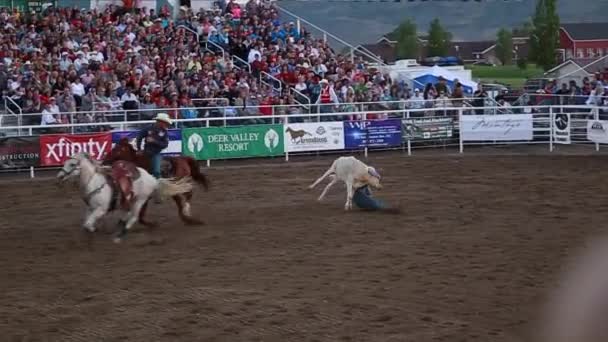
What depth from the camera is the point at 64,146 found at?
19.5m

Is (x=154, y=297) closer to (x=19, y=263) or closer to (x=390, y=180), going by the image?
(x=19, y=263)

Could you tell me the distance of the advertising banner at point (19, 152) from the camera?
63.1ft

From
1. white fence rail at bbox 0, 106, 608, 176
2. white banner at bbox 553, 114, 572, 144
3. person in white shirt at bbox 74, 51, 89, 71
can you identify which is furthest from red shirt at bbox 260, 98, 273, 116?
white banner at bbox 553, 114, 572, 144

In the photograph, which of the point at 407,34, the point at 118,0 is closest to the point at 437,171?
the point at 118,0

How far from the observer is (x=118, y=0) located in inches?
1168

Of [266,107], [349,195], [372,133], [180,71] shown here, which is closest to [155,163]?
[349,195]

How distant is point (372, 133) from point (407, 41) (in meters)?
60.6

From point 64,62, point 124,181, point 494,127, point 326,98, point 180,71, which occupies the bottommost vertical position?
point 124,181

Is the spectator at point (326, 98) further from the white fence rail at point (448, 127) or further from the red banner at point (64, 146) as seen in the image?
the red banner at point (64, 146)

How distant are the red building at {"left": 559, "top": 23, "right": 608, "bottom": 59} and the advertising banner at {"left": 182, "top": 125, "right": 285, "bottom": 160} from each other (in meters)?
52.0

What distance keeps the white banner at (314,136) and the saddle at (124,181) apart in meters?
10.8

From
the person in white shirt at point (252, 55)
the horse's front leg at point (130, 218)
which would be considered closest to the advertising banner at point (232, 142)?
the person in white shirt at point (252, 55)

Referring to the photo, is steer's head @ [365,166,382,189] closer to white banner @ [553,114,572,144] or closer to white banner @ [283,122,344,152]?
white banner @ [283,122,344,152]

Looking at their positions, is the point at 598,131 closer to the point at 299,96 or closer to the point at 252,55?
the point at 299,96
